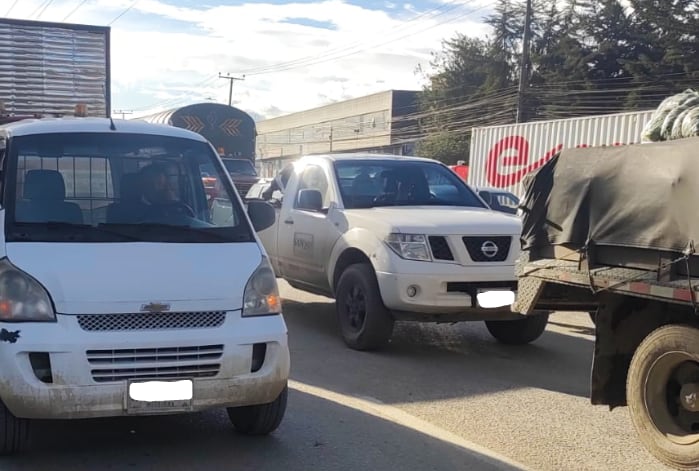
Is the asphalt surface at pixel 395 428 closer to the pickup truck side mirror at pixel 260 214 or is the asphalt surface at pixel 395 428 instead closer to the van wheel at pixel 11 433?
the van wheel at pixel 11 433

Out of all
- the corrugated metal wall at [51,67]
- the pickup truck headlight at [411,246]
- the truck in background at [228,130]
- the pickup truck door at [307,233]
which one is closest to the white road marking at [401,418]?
the pickup truck headlight at [411,246]

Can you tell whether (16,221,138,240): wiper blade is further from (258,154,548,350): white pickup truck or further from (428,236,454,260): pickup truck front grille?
(428,236,454,260): pickup truck front grille

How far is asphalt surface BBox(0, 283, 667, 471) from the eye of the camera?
15.7ft

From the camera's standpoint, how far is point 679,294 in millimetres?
4246

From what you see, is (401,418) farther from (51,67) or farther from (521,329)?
(51,67)

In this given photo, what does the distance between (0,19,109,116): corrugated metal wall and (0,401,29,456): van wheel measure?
7.50 meters

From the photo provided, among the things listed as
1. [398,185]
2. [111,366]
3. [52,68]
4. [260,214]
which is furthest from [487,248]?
[52,68]

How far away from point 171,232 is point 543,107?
1926 inches

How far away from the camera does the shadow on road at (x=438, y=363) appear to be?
6.54 metres

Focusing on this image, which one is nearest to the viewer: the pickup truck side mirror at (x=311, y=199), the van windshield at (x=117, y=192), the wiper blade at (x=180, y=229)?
the van windshield at (x=117, y=192)

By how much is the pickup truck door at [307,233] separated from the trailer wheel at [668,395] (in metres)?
3.95

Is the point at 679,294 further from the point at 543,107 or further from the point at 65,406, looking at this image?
the point at 543,107

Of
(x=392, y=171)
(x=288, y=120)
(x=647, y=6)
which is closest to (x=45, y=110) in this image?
(x=392, y=171)

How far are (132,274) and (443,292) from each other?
3.37m
